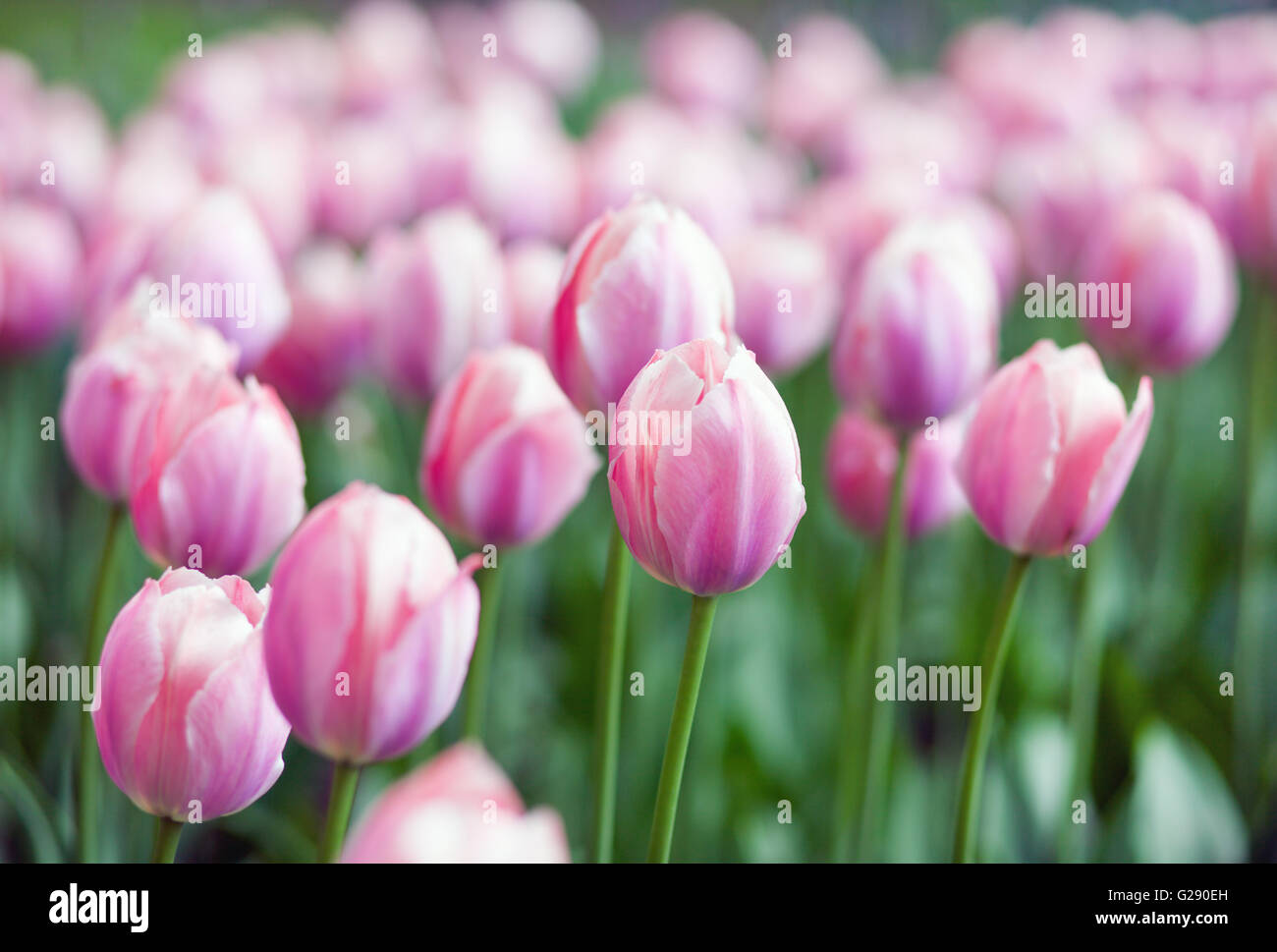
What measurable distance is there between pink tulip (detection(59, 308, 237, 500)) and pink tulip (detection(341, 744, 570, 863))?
0.21 m

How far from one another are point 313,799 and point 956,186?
0.60 m

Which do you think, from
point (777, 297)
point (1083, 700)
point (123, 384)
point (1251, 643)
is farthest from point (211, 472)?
point (1251, 643)

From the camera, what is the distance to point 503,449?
421 mm

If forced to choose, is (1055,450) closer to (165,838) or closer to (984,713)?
(984,713)

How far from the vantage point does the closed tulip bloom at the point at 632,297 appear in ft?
1.19

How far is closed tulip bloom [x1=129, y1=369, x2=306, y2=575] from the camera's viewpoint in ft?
1.19

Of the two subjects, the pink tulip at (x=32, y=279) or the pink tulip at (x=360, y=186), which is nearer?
the pink tulip at (x=32, y=279)

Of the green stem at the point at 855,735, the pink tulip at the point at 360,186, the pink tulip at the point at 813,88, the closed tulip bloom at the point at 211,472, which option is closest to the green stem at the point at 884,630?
the green stem at the point at 855,735

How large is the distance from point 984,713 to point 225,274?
0.35 metres

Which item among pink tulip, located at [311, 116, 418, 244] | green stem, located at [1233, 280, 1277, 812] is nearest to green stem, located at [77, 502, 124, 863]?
pink tulip, located at [311, 116, 418, 244]

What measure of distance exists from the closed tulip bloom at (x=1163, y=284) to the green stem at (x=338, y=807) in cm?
44

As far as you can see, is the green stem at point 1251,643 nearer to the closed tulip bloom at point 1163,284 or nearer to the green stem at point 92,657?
the closed tulip bloom at point 1163,284

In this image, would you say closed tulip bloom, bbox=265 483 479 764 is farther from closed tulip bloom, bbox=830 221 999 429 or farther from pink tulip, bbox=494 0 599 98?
pink tulip, bbox=494 0 599 98
